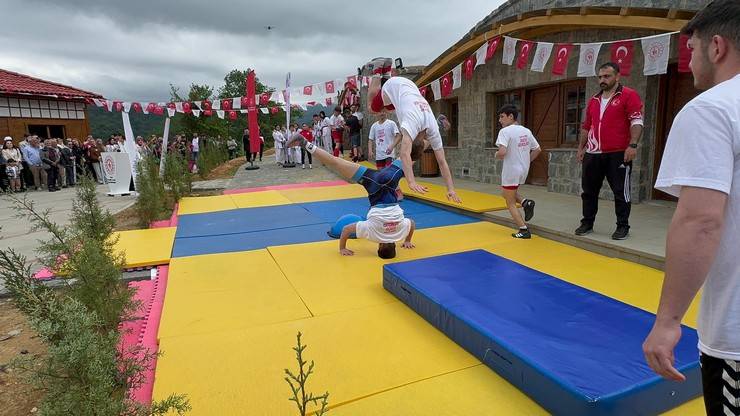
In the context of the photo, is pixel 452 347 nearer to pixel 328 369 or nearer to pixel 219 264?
pixel 328 369

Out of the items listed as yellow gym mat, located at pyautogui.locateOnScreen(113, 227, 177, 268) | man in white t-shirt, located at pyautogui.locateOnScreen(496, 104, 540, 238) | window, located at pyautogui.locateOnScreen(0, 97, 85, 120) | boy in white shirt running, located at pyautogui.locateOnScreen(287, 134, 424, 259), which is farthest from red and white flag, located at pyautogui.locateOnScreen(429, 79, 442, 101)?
window, located at pyautogui.locateOnScreen(0, 97, 85, 120)

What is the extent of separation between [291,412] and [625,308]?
2.00 meters

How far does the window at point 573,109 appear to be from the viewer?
703 cm

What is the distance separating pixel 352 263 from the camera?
4.05 meters

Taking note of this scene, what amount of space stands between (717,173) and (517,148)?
383cm

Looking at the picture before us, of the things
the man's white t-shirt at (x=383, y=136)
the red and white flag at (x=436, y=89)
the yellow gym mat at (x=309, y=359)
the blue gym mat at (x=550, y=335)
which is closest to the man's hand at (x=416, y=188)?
the blue gym mat at (x=550, y=335)

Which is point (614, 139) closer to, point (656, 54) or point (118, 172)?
point (656, 54)

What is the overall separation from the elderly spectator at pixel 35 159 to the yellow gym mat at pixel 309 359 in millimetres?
12111

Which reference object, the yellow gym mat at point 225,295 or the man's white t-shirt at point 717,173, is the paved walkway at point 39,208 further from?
the man's white t-shirt at point 717,173

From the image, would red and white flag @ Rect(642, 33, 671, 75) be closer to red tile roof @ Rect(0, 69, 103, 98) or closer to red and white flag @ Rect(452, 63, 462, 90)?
red and white flag @ Rect(452, 63, 462, 90)

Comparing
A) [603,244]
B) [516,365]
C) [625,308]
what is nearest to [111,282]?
[516,365]

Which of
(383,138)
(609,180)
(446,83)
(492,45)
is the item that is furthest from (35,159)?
(609,180)

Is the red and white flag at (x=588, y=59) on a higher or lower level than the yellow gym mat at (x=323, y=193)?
higher

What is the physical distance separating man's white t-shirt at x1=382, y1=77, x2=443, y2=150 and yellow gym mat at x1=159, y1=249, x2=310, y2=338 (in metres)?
1.82
